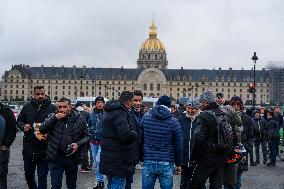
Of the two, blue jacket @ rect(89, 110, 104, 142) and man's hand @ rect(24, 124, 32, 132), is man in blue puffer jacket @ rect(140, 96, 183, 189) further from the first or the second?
blue jacket @ rect(89, 110, 104, 142)

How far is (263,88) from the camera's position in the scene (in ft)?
568

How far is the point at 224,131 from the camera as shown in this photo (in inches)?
314

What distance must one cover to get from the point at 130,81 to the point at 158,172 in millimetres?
166318

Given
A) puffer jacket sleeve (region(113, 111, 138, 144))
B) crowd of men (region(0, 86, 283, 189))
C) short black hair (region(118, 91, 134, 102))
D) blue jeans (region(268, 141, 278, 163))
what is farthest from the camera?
blue jeans (region(268, 141, 278, 163))

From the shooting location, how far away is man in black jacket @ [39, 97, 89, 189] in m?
8.55

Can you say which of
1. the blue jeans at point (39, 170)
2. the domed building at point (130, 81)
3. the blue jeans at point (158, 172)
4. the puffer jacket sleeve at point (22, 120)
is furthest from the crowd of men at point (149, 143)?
the domed building at point (130, 81)

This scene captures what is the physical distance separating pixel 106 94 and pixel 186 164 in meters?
167

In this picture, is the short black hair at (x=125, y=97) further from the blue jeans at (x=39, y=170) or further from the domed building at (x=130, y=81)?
the domed building at (x=130, y=81)

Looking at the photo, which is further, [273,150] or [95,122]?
[273,150]

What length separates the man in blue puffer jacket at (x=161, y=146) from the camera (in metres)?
8.12

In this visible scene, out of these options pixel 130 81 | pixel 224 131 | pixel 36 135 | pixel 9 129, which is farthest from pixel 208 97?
pixel 130 81

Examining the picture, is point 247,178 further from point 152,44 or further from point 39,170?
point 152,44

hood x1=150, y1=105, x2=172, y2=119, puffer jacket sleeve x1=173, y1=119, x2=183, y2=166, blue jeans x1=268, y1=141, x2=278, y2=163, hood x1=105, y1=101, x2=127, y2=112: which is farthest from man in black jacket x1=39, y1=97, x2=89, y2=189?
blue jeans x1=268, y1=141, x2=278, y2=163

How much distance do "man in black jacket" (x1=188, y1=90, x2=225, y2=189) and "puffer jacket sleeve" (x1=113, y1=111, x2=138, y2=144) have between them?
824mm
